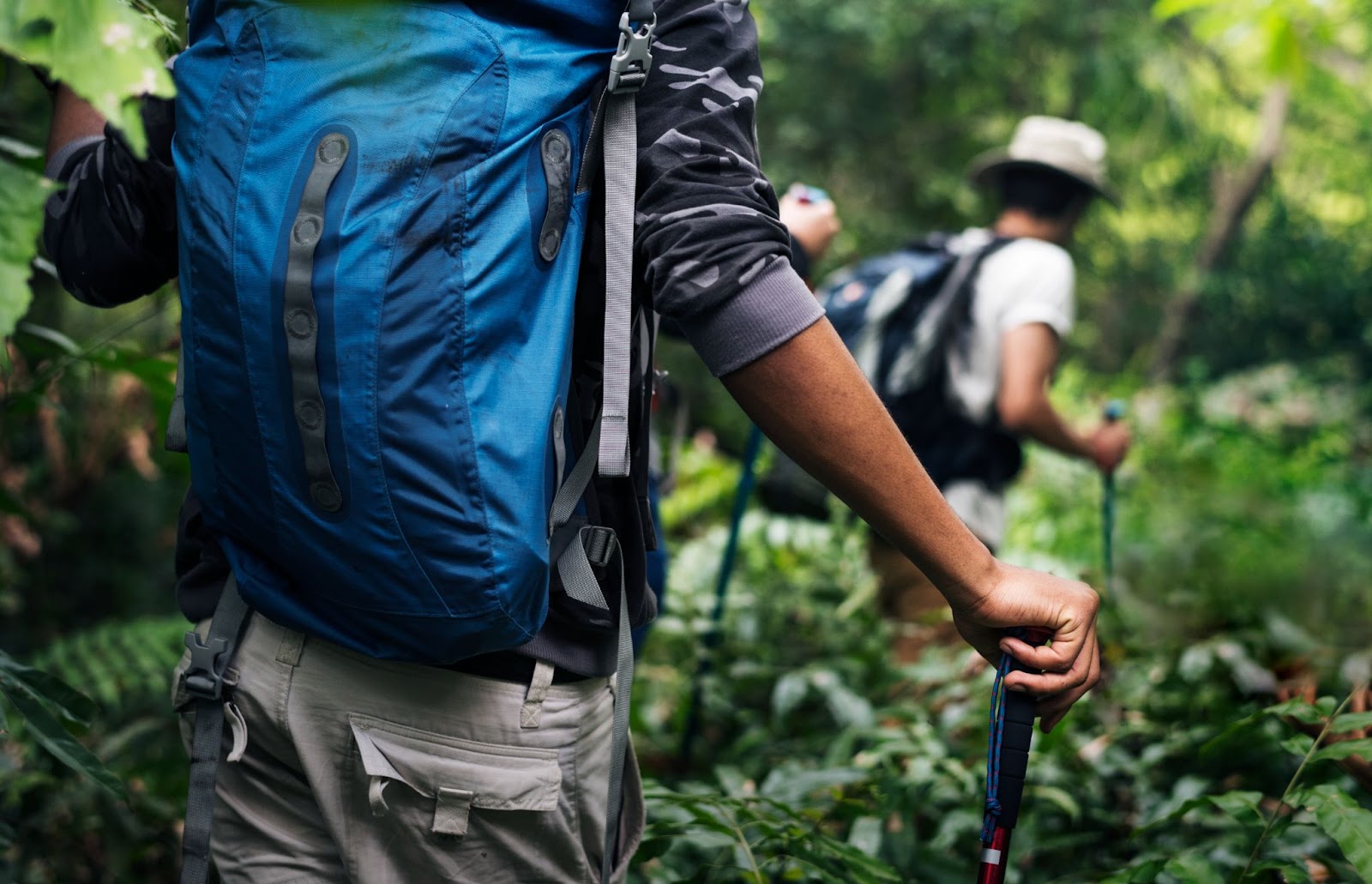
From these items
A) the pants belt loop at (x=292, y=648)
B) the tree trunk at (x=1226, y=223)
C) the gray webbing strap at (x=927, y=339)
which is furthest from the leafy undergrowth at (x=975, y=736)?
the tree trunk at (x=1226, y=223)

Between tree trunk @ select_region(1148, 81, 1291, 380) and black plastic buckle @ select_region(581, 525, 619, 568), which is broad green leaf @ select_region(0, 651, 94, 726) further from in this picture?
tree trunk @ select_region(1148, 81, 1291, 380)

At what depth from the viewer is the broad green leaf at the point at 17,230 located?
100 centimetres

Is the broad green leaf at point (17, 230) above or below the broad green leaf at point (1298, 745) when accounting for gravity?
above

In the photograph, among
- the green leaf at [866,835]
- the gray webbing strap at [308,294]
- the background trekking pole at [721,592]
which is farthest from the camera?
the background trekking pole at [721,592]

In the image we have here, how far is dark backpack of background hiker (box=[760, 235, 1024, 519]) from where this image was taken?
3.92m

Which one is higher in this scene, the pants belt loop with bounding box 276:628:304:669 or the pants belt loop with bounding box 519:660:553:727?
the pants belt loop with bounding box 276:628:304:669

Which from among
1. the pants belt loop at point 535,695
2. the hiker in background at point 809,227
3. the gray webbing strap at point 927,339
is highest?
the hiker in background at point 809,227

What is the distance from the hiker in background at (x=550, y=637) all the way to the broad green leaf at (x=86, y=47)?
0.88 ft

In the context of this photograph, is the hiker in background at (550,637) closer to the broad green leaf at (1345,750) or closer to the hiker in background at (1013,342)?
the broad green leaf at (1345,750)

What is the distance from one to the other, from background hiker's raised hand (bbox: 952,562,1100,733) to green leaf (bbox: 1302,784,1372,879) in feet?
1.61

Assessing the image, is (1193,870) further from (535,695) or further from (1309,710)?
(535,695)

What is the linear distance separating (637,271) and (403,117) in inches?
12.9

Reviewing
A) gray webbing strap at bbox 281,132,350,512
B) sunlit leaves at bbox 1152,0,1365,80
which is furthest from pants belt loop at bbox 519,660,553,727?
sunlit leaves at bbox 1152,0,1365,80

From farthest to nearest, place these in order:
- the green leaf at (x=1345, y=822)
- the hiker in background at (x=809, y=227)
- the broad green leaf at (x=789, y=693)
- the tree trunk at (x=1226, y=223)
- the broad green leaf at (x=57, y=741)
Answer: the tree trunk at (x=1226, y=223) < the broad green leaf at (x=789, y=693) < the hiker in background at (x=809, y=227) < the green leaf at (x=1345, y=822) < the broad green leaf at (x=57, y=741)
